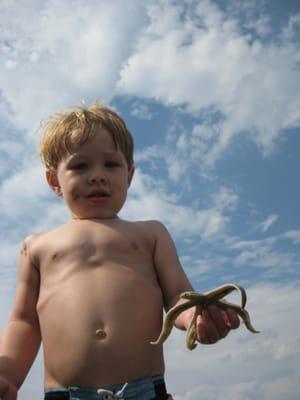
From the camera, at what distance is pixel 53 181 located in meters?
4.27

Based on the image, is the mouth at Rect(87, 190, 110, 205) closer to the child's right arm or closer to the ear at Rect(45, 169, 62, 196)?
the ear at Rect(45, 169, 62, 196)

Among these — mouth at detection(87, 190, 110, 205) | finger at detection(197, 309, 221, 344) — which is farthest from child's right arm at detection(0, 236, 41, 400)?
finger at detection(197, 309, 221, 344)

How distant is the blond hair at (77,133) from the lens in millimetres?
4004

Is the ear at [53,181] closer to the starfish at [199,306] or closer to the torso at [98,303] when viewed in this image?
the torso at [98,303]

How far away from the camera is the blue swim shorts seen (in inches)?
116

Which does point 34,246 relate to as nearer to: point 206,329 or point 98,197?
point 98,197

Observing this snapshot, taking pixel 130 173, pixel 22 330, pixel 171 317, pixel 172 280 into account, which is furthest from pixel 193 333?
pixel 130 173

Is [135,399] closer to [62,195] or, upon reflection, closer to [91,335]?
[91,335]

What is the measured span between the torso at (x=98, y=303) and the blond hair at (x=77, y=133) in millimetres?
673

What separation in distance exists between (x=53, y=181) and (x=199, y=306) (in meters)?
2.31

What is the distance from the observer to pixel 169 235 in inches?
155

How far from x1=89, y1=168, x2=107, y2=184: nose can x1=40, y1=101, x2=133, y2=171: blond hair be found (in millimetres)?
306

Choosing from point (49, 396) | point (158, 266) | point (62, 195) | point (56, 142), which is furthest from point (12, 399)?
point (56, 142)

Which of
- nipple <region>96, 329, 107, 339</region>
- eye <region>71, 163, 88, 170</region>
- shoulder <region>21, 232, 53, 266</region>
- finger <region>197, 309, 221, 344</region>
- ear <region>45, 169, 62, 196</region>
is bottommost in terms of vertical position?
finger <region>197, 309, 221, 344</region>
